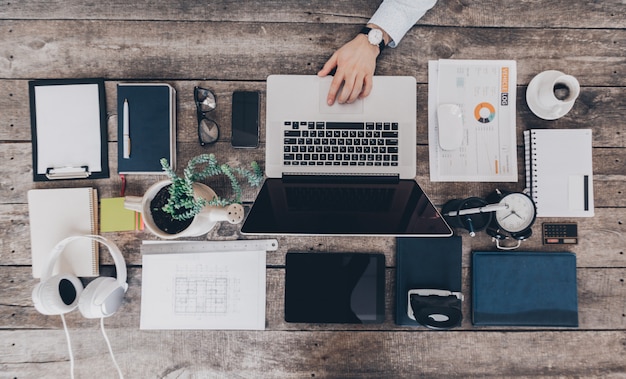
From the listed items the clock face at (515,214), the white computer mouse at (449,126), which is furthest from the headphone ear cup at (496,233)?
the white computer mouse at (449,126)

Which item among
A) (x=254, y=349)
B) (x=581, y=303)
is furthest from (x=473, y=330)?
(x=254, y=349)

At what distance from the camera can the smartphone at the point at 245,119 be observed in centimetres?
114

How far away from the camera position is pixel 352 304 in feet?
3.73

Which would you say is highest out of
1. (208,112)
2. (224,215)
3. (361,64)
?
(361,64)

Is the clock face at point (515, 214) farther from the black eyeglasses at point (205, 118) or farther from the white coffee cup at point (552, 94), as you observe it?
the black eyeglasses at point (205, 118)

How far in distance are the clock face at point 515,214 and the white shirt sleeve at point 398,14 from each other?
0.55 m

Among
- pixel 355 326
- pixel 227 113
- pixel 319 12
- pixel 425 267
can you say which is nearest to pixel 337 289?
pixel 355 326

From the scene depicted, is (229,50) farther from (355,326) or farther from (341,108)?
(355,326)

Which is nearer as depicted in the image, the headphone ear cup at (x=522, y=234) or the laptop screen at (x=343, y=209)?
the laptop screen at (x=343, y=209)

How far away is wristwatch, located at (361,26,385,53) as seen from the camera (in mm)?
1119

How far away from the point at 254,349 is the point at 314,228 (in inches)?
20.4

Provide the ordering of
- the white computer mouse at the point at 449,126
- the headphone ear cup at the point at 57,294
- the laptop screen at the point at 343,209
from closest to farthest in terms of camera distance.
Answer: the laptop screen at the point at 343,209
the headphone ear cup at the point at 57,294
the white computer mouse at the point at 449,126

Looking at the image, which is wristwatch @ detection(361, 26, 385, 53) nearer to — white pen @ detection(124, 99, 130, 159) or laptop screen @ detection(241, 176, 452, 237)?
laptop screen @ detection(241, 176, 452, 237)

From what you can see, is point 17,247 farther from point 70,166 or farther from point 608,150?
point 608,150
